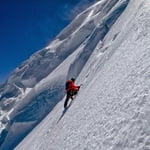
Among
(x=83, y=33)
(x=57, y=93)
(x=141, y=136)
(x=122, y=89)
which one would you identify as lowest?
(x=141, y=136)

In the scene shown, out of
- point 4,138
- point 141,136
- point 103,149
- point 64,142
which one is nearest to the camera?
point 141,136

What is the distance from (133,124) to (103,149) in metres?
1.60

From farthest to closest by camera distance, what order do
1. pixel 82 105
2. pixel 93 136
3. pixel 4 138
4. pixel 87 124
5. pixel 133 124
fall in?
pixel 4 138, pixel 82 105, pixel 87 124, pixel 93 136, pixel 133 124

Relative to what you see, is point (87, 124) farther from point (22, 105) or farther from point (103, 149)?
point (22, 105)

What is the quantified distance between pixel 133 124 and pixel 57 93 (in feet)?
433

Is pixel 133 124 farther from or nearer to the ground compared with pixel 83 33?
nearer to the ground

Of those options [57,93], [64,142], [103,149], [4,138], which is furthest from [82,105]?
[4,138]

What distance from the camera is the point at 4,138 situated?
16038 cm

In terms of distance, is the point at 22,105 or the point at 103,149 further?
the point at 22,105

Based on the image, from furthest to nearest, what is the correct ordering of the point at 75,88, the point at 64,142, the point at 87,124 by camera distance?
the point at 75,88
the point at 64,142
the point at 87,124

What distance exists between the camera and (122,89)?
41.8 ft

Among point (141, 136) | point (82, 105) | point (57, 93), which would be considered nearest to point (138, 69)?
point (141, 136)

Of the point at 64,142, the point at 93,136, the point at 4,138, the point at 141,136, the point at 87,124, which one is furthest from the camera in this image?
the point at 4,138

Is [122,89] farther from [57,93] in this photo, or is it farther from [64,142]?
[57,93]
